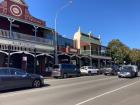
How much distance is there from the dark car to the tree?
58709 mm

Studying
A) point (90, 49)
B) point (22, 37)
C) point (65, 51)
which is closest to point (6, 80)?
point (22, 37)

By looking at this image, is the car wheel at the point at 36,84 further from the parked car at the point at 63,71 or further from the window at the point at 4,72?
the parked car at the point at 63,71

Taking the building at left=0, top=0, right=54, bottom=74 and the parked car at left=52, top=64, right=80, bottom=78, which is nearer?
the building at left=0, top=0, right=54, bottom=74

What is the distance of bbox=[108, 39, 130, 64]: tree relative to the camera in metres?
78.4

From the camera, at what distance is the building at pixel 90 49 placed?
59.0m

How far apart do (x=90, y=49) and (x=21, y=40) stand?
2659 centimetres

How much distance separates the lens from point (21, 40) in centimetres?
3616

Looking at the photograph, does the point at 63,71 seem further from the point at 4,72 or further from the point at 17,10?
the point at 4,72

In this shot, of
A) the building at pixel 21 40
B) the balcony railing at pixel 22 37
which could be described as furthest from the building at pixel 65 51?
the balcony railing at pixel 22 37

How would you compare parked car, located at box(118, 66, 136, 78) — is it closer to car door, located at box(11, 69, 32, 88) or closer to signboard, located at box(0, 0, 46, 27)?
signboard, located at box(0, 0, 46, 27)

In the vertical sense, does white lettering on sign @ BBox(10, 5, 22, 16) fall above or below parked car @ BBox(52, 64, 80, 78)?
above

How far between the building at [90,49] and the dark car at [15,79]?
3335 cm

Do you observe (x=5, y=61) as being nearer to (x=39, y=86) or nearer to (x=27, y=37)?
(x=27, y=37)

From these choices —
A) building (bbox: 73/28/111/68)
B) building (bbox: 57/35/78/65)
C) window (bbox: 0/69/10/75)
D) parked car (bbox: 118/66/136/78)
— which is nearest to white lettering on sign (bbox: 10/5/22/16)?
building (bbox: 57/35/78/65)
